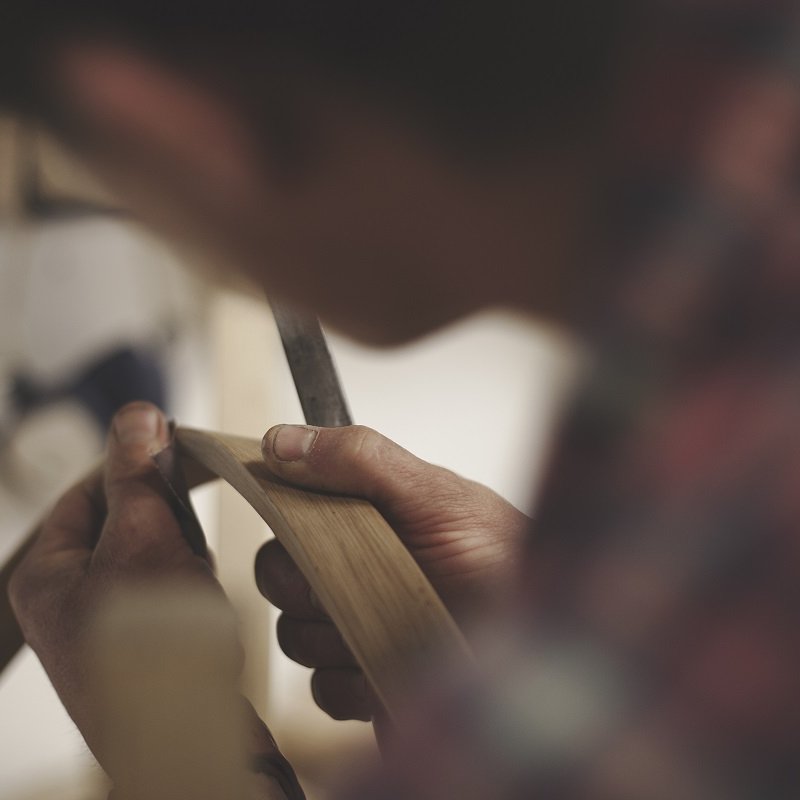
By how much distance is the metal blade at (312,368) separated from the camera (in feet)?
1.11

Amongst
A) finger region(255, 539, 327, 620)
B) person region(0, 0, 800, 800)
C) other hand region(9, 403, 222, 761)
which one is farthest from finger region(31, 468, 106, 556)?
person region(0, 0, 800, 800)

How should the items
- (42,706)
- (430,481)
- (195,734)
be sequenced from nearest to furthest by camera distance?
(195,734), (430,481), (42,706)

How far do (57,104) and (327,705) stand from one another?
1.34 feet

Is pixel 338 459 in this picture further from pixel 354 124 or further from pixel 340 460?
pixel 354 124

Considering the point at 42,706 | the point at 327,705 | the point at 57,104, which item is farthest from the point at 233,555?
the point at 57,104

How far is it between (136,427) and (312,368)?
11 centimetres

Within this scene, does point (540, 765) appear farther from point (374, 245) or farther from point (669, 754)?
point (374, 245)

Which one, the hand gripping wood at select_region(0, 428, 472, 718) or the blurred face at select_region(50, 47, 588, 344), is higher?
the blurred face at select_region(50, 47, 588, 344)

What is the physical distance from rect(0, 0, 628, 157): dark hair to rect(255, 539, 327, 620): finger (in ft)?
1.07

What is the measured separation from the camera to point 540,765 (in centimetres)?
16

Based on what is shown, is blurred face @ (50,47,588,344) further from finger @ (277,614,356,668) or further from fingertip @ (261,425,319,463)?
finger @ (277,614,356,668)

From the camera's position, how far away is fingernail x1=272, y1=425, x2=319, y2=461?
32 cm

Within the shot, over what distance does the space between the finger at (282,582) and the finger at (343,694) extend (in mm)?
43

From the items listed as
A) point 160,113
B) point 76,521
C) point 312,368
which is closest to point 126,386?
point 76,521
